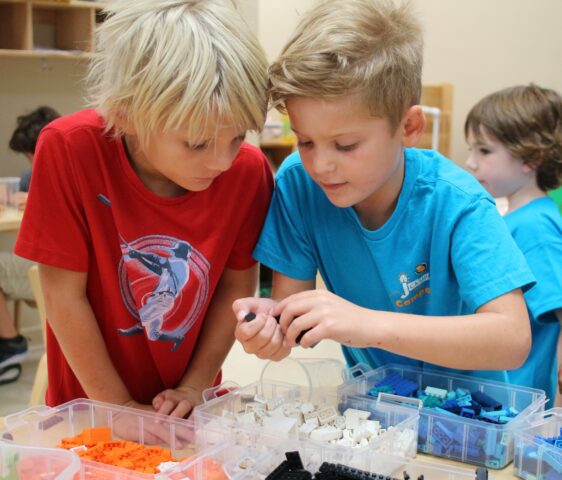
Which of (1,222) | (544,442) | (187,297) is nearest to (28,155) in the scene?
(1,222)

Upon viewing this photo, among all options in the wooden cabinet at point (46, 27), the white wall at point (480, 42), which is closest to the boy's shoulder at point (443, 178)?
the wooden cabinet at point (46, 27)

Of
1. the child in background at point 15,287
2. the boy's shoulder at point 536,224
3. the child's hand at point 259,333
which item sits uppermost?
the boy's shoulder at point 536,224

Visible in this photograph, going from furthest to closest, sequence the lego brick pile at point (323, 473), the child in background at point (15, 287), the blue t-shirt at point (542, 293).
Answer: the child in background at point (15, 287)
the blue t-shirt at point (542, 293)
the lego brick pile at point (323, 473)

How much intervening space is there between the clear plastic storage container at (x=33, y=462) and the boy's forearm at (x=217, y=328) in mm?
361

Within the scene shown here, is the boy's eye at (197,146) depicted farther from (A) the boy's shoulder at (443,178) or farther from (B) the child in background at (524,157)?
(B) the child in background at (524,157)

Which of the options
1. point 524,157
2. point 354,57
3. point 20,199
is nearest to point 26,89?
point 20,199

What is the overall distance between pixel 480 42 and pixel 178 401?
426 cm

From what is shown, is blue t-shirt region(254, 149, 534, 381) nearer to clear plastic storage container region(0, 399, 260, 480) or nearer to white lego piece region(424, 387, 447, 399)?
white lego piece region(424, 387, 447, 399)

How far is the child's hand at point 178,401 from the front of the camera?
3.40ft

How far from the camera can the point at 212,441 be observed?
88 cm

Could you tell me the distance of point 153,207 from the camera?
3.49 ft

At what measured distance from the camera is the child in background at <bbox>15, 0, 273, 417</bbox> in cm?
90

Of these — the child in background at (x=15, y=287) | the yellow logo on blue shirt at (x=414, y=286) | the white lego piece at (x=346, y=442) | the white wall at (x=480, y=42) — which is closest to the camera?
the white lego piece at (x=346, y=442)

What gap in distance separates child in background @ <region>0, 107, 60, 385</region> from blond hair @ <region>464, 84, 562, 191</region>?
218cm
